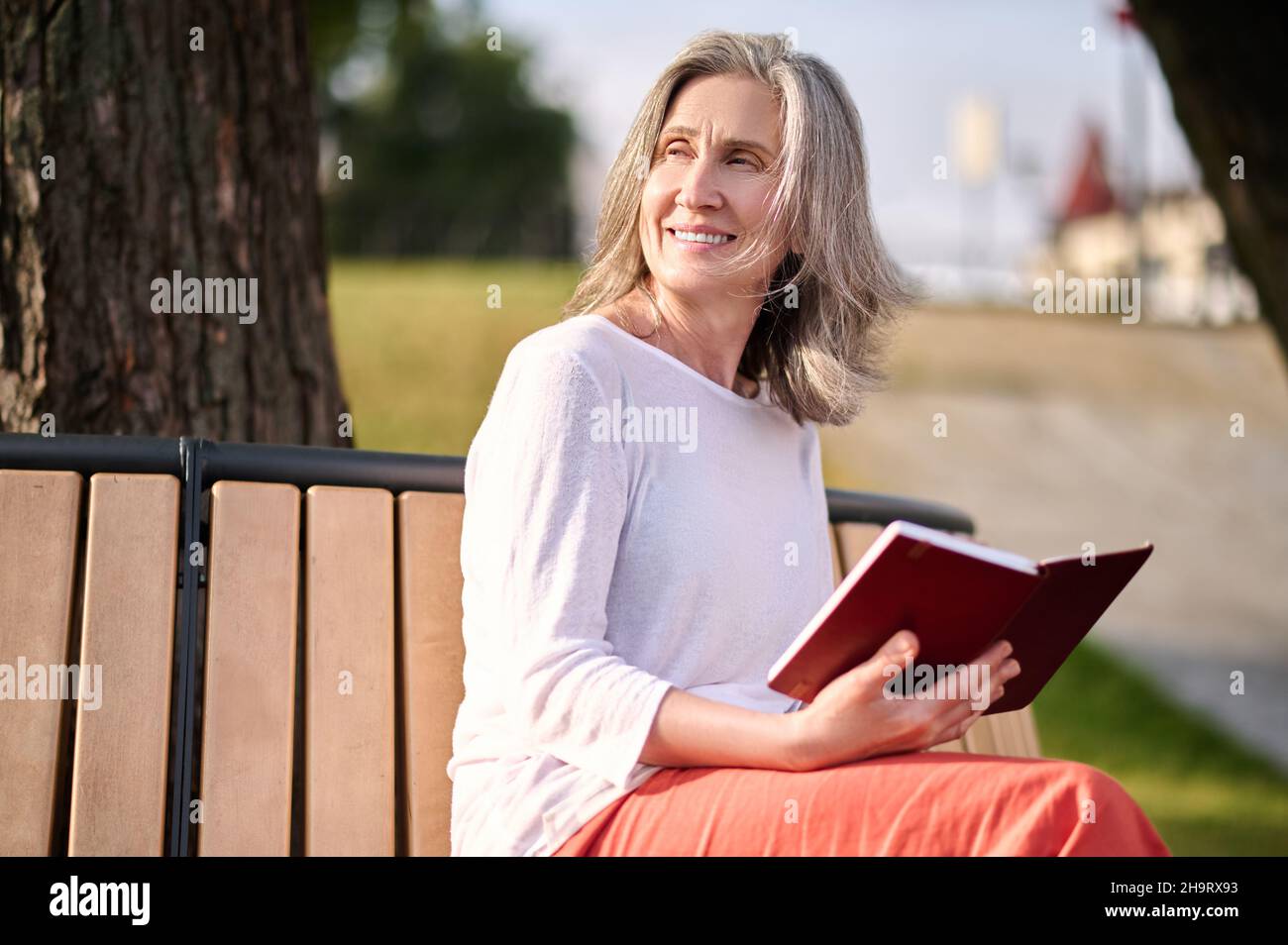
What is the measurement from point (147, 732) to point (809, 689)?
1.03 meters

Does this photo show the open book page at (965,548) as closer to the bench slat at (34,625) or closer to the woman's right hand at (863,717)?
the woman's right hand at (863,717)

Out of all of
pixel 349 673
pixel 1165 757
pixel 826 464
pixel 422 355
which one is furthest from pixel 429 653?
pixel 422 355

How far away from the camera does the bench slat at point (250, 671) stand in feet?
8.35

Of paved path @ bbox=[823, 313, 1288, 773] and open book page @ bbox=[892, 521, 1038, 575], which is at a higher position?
open book page @ bbox=[892, 521, 1038, 575]

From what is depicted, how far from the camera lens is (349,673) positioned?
8.80 feet

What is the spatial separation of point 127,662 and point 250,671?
0.62 feet

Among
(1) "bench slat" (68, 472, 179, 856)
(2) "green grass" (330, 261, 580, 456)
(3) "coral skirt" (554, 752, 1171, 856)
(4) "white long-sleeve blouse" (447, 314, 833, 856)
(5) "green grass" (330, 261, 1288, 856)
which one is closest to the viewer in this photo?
(3) "coral skirt" (554, 752, 1171, 856)

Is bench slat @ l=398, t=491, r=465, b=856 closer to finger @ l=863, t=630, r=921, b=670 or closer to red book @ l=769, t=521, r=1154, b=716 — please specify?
red book @ l=769, t=521, r=1154, b=716

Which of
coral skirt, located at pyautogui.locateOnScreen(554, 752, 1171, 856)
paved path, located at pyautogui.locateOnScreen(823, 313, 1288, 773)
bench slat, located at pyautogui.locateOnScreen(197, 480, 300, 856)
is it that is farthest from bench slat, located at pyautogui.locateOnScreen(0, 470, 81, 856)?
paved path, located at pyautogui.locateOnScreen(823, 313, 1288, 773)

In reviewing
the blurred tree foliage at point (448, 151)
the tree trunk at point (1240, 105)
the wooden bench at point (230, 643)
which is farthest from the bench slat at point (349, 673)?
the blurred tree foliage at point (448, 151)

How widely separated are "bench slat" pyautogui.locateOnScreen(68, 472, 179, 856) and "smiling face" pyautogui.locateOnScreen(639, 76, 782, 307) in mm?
915

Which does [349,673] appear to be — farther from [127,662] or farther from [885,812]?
[885,812]

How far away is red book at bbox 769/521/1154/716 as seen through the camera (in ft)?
6.90
